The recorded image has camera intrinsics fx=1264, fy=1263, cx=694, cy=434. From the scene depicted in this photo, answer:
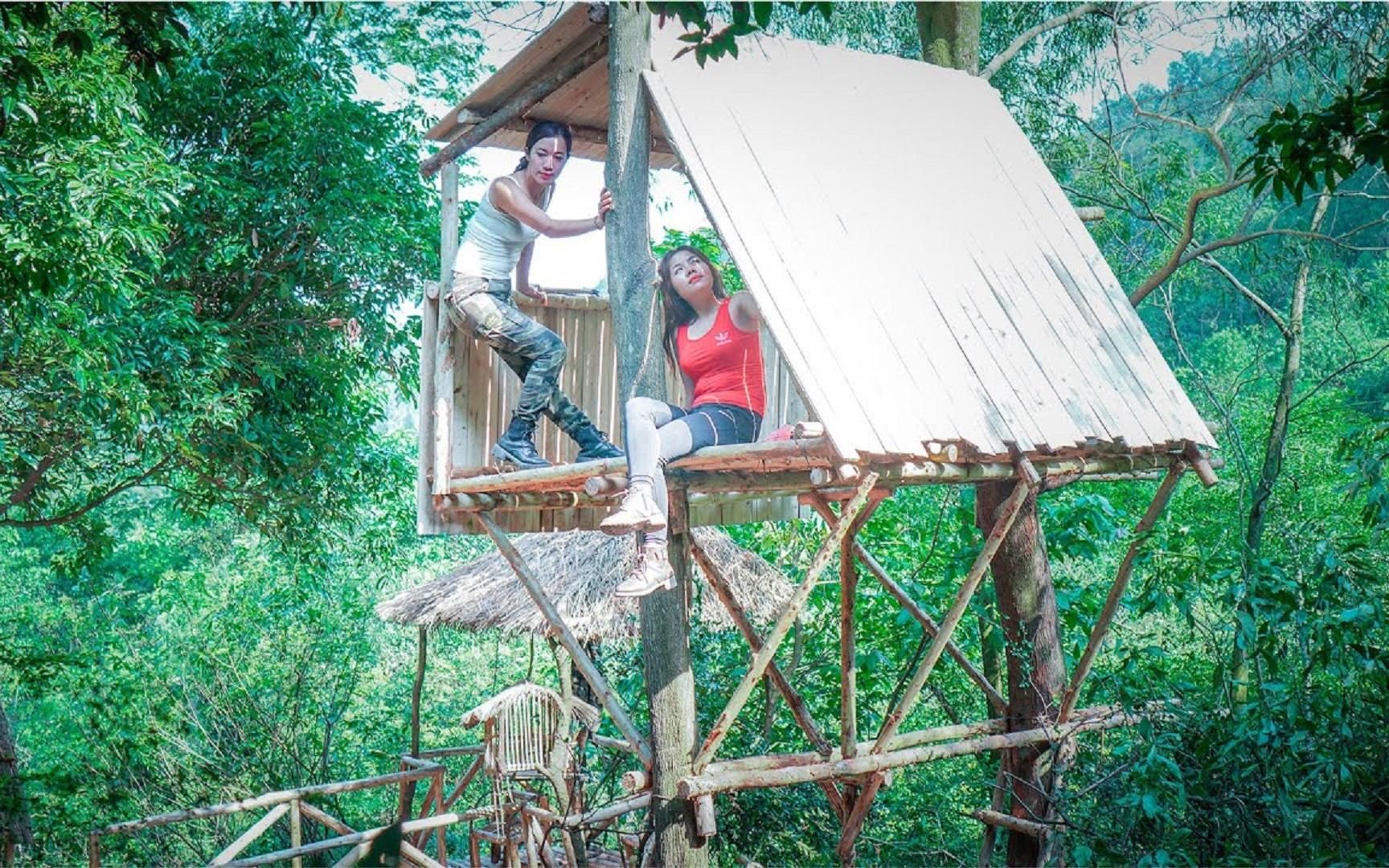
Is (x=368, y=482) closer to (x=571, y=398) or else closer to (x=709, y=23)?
(x=571, y=398)

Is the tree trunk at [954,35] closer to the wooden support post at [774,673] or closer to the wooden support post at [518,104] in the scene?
the wooden support post at [518,104]

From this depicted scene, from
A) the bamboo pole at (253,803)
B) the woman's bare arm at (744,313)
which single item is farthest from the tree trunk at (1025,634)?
the bamboo pole at (253,803)

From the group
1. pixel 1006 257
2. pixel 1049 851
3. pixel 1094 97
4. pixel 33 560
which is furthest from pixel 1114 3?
pixel 33 560

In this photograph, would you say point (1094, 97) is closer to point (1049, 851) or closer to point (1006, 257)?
point (1006, 257)

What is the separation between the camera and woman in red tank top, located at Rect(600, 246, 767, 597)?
483 cm

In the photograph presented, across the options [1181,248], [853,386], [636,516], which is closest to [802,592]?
[636,516]

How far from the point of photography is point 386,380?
39.2 feet

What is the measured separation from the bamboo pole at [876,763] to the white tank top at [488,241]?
8.59ft

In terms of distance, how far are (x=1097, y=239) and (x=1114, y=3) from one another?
2899 millimetres

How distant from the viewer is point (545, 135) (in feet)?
20.1

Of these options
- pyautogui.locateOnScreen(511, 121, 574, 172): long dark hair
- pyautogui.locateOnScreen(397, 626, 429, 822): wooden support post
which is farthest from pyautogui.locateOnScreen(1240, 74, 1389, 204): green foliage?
pyautogui.locateOnScreen(397, 626, 429, 822): wooden support post

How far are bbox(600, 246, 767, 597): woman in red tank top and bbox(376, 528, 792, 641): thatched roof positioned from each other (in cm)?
372

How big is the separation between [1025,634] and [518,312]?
11.0 ft

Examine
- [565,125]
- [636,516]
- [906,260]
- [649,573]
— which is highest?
[565,125]
